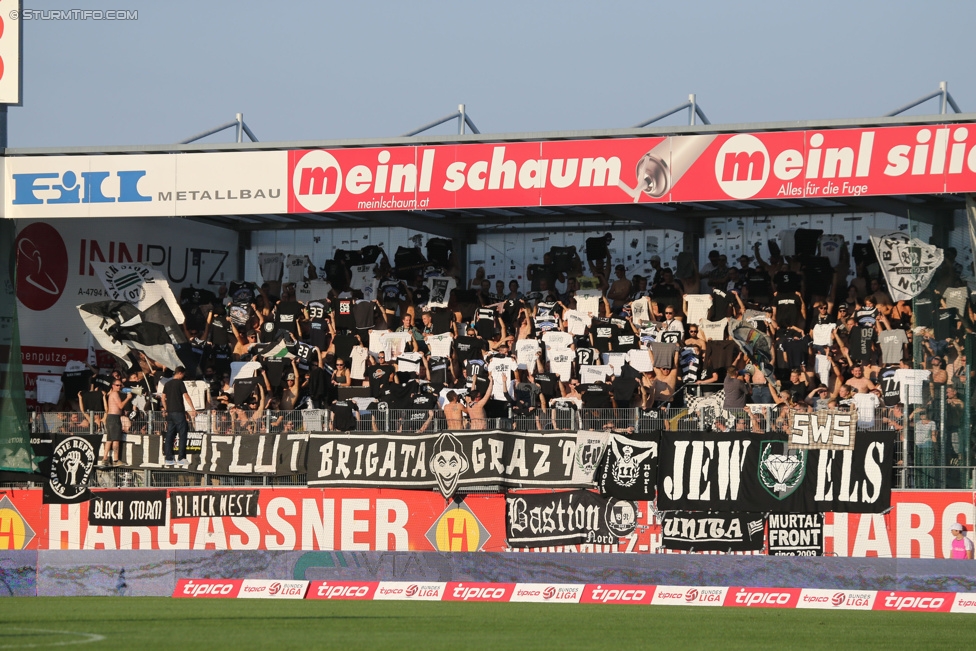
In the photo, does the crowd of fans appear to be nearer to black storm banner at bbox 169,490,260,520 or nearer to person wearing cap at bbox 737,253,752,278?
person wearing cap at bbox 737,253,752,278

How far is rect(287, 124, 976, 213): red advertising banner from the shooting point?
24.1 meters

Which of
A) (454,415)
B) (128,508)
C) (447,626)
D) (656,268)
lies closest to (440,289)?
(656,268)

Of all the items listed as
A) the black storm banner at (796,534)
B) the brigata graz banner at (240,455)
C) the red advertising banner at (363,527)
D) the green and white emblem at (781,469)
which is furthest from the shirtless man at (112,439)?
the black storm banner at (796,534)

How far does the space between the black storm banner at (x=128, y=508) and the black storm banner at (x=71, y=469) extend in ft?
1.01

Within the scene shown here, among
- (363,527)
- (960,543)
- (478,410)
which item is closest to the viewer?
(960,543)

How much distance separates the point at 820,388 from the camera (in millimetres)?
24656

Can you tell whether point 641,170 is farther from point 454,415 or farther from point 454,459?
point 454,459

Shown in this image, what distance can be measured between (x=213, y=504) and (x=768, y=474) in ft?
31.7

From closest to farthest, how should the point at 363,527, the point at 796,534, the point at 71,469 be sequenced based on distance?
the point at 796,534, the point at 363,527, the point at 71,469

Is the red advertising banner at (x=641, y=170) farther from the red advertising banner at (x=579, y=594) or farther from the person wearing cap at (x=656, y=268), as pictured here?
the red advertising banner at (x=579, y=594)

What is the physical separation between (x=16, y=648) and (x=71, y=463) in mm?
13343

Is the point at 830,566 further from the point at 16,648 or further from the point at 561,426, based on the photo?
the point at 16,648

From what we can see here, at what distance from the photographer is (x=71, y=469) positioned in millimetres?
26703

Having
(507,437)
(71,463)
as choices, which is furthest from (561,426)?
(71,463)
